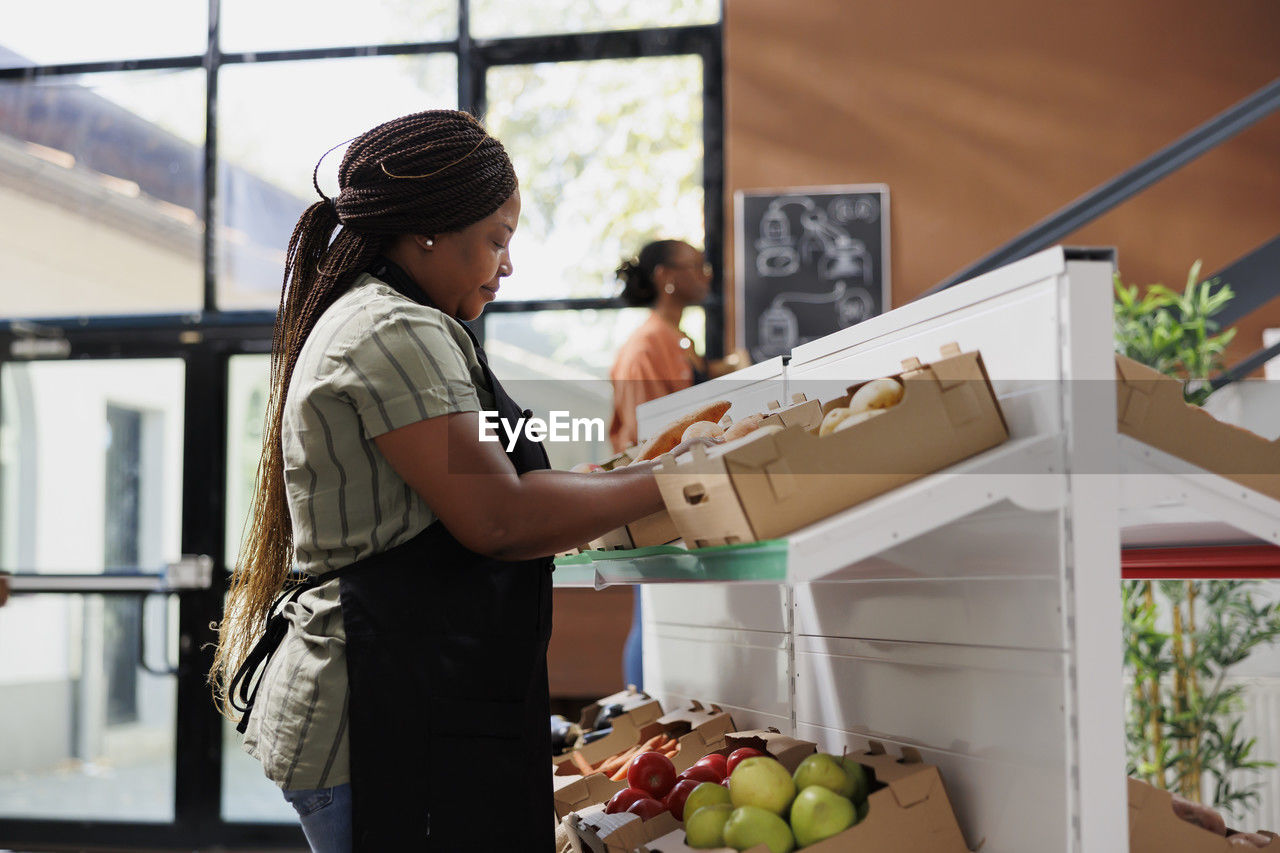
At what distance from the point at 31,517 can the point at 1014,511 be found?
469cm

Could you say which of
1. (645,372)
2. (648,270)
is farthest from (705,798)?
(648,270)

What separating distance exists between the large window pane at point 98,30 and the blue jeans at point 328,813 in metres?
4.53

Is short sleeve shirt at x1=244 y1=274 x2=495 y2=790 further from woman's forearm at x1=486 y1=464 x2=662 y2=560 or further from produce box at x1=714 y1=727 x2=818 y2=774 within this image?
produce box at x1=714 y1=727 x2=818 y2=774

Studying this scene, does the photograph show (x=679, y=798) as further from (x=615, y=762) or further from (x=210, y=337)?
(x=210, y=337)

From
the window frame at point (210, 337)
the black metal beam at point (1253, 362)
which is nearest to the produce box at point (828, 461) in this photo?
the black metal beam at point (1253, 362)

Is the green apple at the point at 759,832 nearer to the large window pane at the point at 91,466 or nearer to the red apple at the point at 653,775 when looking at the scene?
the red apple at the point at 653,775

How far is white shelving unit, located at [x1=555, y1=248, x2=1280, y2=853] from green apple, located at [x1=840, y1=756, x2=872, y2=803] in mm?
106

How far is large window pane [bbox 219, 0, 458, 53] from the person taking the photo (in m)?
4.96

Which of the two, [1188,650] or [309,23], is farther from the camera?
[309,23]

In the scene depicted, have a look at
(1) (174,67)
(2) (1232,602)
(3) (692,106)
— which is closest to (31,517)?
(1) (174,67)

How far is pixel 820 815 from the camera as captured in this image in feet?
4.09

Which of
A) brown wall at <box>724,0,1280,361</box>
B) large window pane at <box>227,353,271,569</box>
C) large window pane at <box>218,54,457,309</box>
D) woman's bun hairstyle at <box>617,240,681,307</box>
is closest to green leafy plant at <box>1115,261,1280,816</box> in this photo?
brown wall at <box>724,0,1280,361</box>

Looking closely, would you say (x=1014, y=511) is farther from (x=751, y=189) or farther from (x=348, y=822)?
(x=751, y=189)

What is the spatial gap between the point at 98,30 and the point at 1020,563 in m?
5.14
